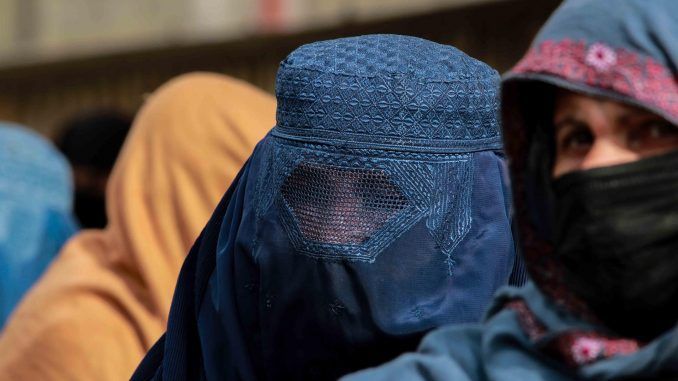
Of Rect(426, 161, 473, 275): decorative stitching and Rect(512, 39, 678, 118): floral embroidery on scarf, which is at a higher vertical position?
Rect(512, 39, 678, 118): floral embroidery on scarf

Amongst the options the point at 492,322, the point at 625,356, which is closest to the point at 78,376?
the point at 492,322

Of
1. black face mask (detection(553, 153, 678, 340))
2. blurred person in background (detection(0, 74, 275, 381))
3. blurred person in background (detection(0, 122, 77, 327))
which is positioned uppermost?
black face mask (detection(553, 153, 678, 340))

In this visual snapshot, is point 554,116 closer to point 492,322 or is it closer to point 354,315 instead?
point 492,322

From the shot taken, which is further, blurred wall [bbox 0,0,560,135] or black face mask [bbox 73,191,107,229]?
blurred wall [bbox 0,0,560,135]

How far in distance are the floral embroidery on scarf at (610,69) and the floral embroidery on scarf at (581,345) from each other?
293mm

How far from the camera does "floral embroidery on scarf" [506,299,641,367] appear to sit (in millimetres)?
1864

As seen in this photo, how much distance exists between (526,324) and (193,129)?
1.97m

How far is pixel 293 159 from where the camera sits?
8.38ft

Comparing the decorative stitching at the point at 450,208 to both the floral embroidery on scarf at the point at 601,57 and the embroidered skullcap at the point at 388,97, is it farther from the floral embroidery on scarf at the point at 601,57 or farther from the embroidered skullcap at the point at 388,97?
the floral embroidery on scarf at the point at 601,57

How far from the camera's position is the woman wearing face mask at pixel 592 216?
1.85 meters

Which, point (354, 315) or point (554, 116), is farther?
point (354, 315)

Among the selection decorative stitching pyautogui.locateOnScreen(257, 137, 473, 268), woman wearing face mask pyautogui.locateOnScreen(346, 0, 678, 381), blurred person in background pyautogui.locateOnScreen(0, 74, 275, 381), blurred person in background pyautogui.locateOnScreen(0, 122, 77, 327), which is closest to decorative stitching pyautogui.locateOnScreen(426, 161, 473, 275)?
decorative stitching pyautogui.locateOnScreen(257, 137, 473, 268)

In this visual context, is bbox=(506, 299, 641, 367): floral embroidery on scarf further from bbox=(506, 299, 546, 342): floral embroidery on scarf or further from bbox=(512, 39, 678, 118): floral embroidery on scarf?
bbox=(512, 39, 678, 118): floral embroidery on scarf

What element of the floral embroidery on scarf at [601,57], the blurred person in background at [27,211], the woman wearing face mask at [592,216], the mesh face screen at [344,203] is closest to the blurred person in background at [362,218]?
the mesh face screen at [344,203]
